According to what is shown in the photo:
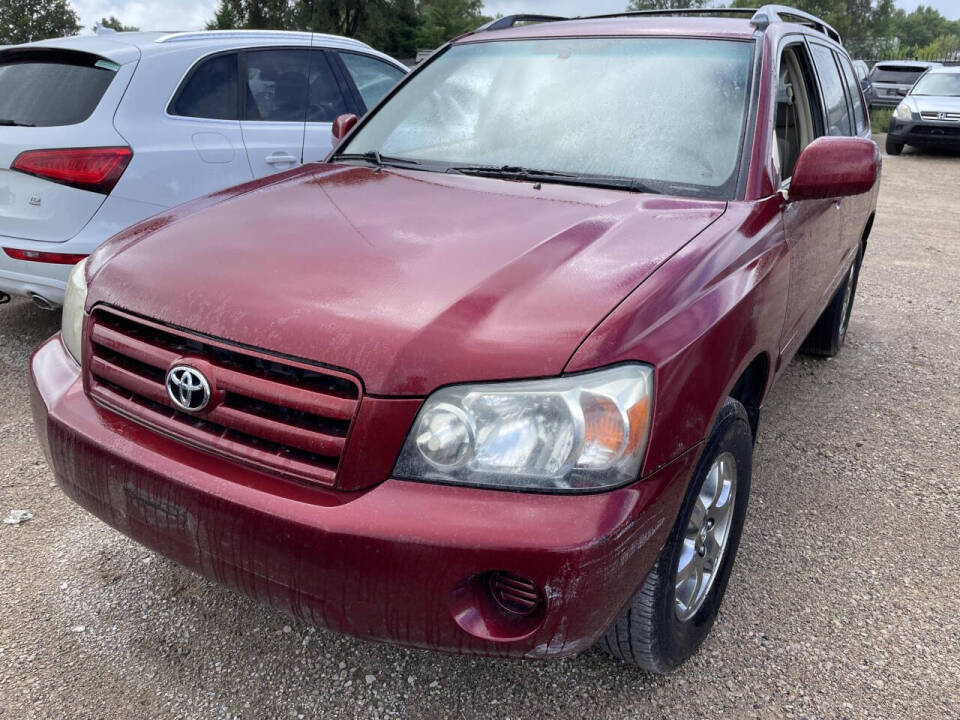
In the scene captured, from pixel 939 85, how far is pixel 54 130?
15.4m

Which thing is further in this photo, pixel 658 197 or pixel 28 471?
pixel 28 471

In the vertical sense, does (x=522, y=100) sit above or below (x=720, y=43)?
below

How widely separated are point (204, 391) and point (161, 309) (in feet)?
0.84

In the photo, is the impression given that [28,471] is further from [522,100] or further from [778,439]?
[778,439]

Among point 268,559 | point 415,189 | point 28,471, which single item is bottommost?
point 28,471

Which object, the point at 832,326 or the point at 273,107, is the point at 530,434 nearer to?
the point at 832,326

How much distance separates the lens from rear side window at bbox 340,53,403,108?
519cm

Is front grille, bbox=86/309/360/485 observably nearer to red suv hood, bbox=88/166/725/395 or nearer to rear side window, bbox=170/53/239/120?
red suv hood, bbox=88/166/725/395

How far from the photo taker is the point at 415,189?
2.42 meters

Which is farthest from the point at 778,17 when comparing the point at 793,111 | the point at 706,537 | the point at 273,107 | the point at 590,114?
the point at 273,107

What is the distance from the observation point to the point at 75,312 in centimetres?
213

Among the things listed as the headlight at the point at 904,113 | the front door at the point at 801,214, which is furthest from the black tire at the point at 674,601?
the headlight at the point at 904,113

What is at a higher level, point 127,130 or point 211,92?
point 211,92

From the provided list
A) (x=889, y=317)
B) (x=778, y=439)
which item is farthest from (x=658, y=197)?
(x=889, y=317)
